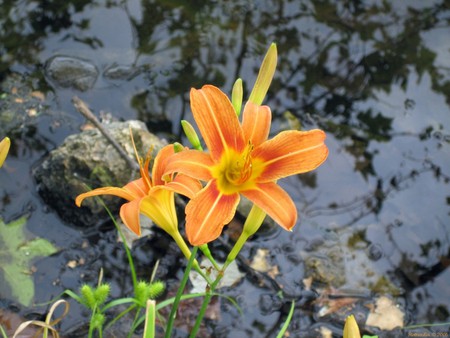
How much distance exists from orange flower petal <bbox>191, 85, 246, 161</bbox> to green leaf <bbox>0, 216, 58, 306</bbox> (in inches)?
70.4

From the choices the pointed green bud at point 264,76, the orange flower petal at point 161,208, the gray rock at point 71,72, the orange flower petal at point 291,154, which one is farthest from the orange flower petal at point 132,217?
the gray rock at point 71,72

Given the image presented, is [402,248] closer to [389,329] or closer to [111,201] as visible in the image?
[389,329]

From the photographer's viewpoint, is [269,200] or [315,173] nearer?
[269,200]

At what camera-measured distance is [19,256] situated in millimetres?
3193

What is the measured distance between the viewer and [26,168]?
11.7 feet

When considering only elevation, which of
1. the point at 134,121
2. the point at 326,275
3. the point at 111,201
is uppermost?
the point at 134,121

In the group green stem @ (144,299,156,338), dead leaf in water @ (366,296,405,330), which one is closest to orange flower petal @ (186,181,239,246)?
green stem @ (144,299,156,338)

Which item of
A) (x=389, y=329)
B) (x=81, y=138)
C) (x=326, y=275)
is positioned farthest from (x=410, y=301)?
(x=81, y=138)

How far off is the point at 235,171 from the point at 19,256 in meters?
1.87

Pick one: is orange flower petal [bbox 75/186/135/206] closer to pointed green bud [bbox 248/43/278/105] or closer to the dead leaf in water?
pointed green bud [bbox 248/43/278/105]

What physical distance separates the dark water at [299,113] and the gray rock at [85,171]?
9 cm

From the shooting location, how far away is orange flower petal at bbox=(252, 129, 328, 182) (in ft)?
5.61

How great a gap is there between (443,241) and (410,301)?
20.0 inches

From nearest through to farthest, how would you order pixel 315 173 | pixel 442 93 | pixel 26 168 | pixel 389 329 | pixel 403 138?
pixel 389 329
pixel 26 168
pixel 315 173
pixel 403 138
pixel 442 93
